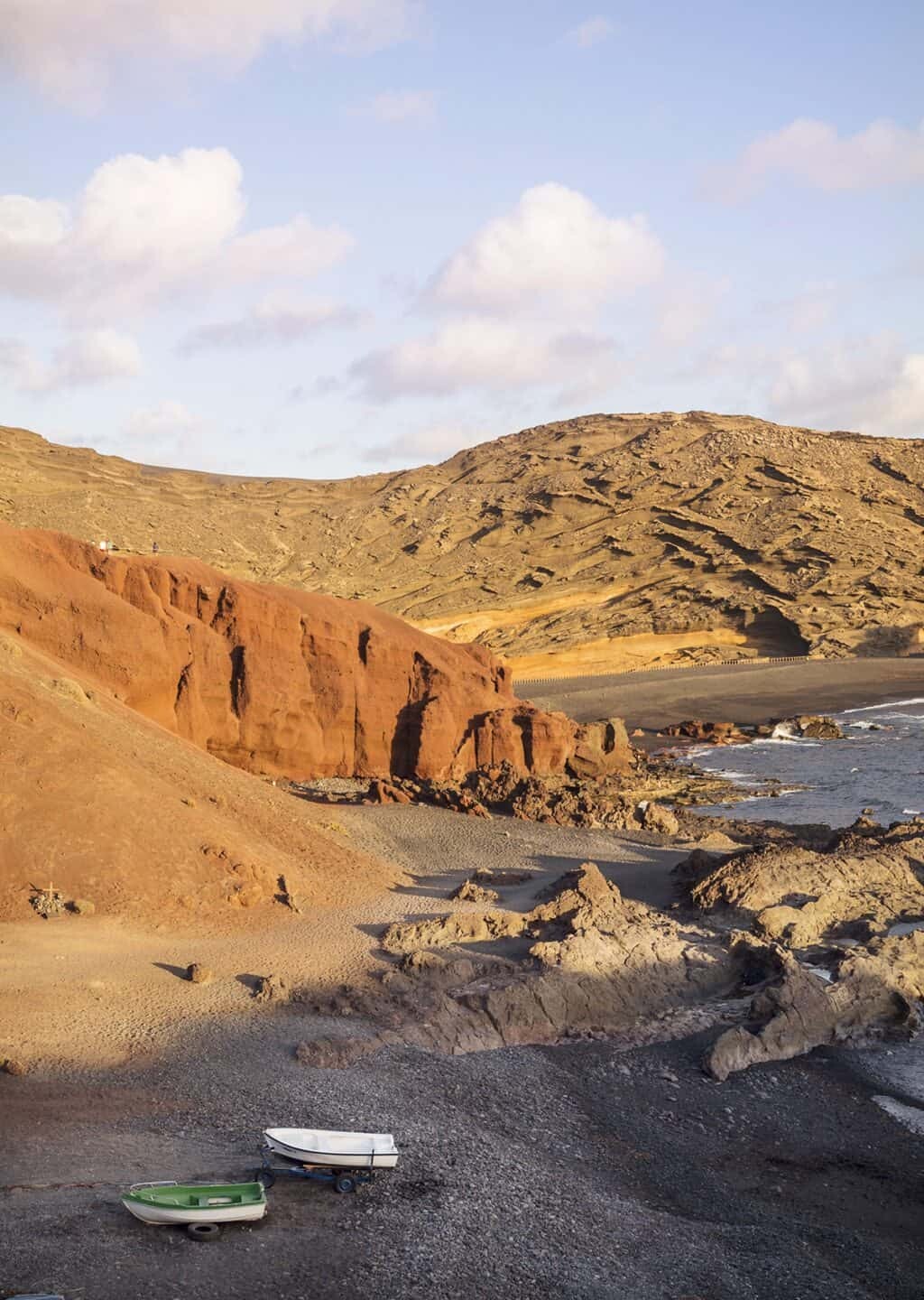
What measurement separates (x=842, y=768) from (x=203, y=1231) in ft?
108

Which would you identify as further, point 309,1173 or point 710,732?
point 710,732

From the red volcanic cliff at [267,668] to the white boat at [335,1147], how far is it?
47.0ft

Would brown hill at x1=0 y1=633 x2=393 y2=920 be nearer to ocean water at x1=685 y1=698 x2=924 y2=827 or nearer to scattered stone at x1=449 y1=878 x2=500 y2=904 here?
scattered stone at x1=449 y1=878 x2=500 y2=904

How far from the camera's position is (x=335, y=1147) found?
9047mm

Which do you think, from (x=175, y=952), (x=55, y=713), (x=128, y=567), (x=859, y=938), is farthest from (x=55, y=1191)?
(x=128, y=567)

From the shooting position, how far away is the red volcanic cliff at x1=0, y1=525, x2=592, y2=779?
73.7ft

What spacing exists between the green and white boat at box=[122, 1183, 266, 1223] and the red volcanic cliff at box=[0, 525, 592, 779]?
15.0 m

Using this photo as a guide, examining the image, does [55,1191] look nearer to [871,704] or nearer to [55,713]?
[55,713]

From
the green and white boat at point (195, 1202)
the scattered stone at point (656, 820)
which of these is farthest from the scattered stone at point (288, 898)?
the scattered stone at point (656, 820)

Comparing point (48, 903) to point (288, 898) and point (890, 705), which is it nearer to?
point (288, 898)

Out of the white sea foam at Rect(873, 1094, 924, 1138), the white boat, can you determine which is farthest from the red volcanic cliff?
the white sea foam at Rect(873, 1094, 924, 1138)

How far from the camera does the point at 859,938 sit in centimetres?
1645

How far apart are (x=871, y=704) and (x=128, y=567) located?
1507 inches

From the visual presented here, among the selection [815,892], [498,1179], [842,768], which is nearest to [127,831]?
[498,1179]
